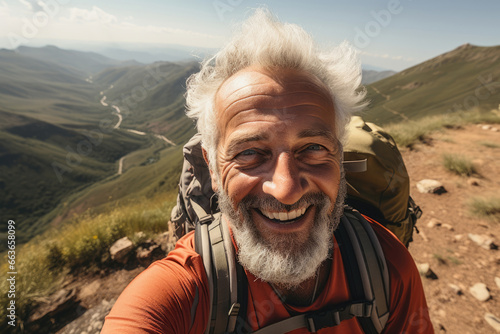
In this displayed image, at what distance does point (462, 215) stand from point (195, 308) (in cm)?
627

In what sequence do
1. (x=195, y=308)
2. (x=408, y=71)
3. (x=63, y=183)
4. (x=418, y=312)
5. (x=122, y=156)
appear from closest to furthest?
(x=195, y=308) < (x=418, y=312) < (x=63, y=183) < (x=408, y=71) < (x=122, y=156)

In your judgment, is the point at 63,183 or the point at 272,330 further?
the point at 63,183

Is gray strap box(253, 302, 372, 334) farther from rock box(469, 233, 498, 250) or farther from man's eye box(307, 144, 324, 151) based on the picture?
rock box(469, 233, 498, 250)

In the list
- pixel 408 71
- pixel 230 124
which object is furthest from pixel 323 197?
pixel 408 71

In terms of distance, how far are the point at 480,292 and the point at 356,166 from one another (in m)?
3.36

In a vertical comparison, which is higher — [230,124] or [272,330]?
[230,124]

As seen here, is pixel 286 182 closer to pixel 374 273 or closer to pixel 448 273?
pixel 374 273

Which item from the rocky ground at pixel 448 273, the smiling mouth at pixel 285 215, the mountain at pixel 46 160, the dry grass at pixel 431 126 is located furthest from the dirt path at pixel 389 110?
the mountain at pixel 46 160

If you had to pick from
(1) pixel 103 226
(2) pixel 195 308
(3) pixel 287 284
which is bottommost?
(1) pixel 103 226

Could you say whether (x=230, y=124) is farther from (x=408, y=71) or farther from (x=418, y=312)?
(x=408, y=71)

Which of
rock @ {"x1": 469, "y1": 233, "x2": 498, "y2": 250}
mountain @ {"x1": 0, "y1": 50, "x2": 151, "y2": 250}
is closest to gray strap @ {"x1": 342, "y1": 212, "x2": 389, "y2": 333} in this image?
rock @ {"x1": 469, "y1": 233, "x2": 498, "y2": 250}

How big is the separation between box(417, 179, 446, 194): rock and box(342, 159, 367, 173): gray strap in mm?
5278

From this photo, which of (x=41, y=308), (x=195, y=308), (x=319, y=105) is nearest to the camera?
(x=195, y=308)

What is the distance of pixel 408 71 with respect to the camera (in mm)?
131250
